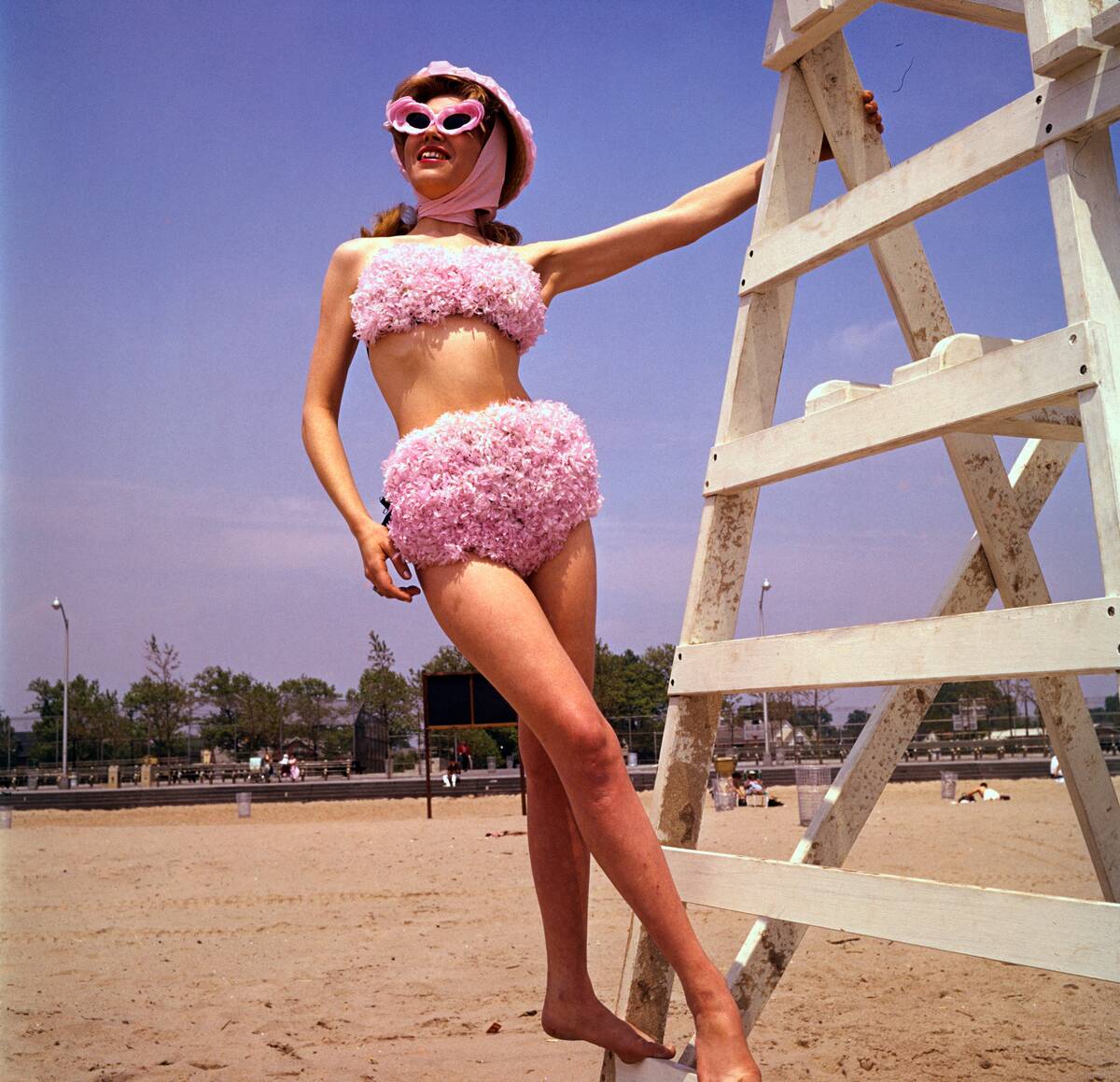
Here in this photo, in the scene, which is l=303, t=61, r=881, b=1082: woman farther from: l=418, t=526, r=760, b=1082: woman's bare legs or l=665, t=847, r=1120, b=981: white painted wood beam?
l=665, t=847, r=1120, b=981: white painted wood beam

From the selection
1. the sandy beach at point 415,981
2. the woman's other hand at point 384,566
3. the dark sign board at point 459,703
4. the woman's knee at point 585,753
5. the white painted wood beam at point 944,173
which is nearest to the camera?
the white painted wood beam at point 944,173

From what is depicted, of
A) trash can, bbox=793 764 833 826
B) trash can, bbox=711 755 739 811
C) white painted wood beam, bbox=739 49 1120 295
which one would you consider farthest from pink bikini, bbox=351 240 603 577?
trash can, bbox=711 755 739 811

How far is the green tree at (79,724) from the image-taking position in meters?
42.0

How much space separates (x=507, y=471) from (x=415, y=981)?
10.9 feet

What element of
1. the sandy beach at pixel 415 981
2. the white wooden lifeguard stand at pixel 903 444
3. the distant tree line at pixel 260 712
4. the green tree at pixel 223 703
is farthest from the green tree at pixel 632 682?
the white wooden lifeguard stand at pixel 903 444

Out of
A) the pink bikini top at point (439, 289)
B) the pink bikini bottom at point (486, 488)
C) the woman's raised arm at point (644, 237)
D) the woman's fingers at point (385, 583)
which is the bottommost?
the woman's fingers at point (385, 583)

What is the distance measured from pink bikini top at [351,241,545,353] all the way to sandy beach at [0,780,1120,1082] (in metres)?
2.24

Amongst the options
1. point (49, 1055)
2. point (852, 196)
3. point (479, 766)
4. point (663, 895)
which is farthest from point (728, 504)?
point (479, 766)

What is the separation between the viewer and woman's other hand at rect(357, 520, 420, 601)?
2393 millimetres

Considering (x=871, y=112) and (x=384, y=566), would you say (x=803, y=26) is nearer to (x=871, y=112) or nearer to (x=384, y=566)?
(x=871, y=112)

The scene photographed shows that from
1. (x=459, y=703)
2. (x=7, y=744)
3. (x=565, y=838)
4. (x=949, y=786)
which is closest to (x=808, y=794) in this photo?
(x=949, y=786)

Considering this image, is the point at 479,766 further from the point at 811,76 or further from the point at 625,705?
the point at 811,76

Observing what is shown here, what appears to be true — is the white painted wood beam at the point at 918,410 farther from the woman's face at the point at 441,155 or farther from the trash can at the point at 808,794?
the trash can at the point at 808,794

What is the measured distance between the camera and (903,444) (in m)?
2.12
